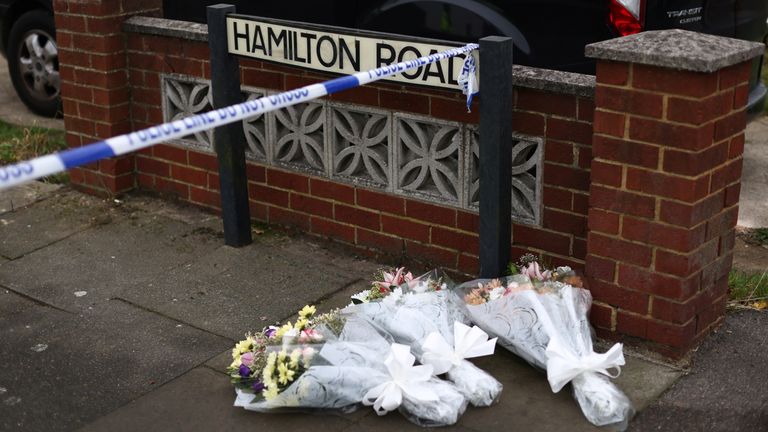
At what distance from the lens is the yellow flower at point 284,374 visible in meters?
3.84

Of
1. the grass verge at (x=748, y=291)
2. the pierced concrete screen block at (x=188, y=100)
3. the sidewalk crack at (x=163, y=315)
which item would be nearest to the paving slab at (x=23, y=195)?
the pierced concrete screen block at (x=188, y=100)

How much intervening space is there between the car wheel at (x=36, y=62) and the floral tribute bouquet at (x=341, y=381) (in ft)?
15.5

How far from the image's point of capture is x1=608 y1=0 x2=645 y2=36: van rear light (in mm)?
5305

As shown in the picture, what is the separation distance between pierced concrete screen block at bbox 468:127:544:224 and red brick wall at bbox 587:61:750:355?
49 centimetres

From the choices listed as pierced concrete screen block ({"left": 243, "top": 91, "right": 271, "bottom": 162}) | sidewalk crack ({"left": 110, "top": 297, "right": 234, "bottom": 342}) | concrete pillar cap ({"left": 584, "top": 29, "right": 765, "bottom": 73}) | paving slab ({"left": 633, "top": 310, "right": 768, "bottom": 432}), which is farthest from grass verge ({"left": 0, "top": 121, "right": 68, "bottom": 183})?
paving slab ({"left": 633, "top": 310, "right": 768, "bottom": 432})

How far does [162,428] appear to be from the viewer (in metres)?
3.85

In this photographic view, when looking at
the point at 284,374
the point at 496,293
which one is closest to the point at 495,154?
the point at 496,293

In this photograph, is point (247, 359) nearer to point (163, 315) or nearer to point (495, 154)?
point (163, 315)

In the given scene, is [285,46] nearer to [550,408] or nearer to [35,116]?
[550,408]

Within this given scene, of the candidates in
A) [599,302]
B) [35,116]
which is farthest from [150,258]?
[35,116]

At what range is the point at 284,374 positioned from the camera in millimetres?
3848

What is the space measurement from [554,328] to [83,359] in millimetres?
1902

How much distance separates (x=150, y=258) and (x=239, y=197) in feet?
1.80

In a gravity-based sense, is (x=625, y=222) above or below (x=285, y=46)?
below
